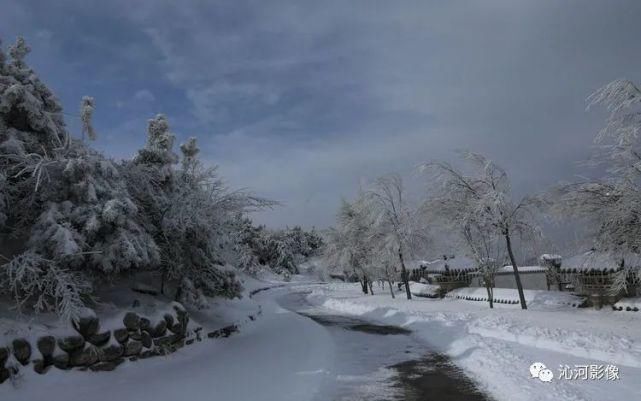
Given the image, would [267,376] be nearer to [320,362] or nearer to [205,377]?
[205,377]

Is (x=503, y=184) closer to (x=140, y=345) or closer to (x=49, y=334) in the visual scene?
(x=140, y=345)

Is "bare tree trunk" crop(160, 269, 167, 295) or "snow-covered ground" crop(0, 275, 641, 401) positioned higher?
"bare tree trunk" crop(160, 269, 167, 295)

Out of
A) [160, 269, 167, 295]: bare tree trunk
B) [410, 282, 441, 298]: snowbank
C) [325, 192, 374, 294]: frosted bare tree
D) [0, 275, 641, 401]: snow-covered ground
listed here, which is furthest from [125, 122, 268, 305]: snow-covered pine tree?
[325, 192, 374, 294]: frosted bare tree

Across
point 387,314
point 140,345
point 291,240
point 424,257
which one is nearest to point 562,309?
point 387,314

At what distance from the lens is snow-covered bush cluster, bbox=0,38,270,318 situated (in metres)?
8.53

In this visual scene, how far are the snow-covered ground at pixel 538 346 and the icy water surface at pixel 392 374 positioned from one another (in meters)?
0.49

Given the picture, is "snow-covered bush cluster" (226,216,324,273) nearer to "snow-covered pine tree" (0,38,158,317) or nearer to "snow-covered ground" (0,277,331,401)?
"snow-covered ground" (0,277,331,401)

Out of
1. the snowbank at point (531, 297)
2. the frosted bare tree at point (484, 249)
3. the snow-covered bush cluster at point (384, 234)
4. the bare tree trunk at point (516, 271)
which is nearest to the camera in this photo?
the bare tree trunk at point (516, 271)

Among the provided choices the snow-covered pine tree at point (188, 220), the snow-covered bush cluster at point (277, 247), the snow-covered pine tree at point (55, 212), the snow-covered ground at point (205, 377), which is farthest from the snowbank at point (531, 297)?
the snow-covered bush cluster at point (277, 247)

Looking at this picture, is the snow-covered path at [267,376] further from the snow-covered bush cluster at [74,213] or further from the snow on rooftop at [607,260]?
the snow on rooftop at [607,260]

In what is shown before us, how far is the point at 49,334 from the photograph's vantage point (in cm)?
809

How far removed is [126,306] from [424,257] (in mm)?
25496

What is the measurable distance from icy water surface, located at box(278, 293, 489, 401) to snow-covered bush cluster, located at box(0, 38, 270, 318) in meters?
4.67

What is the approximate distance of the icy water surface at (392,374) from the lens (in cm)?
842
